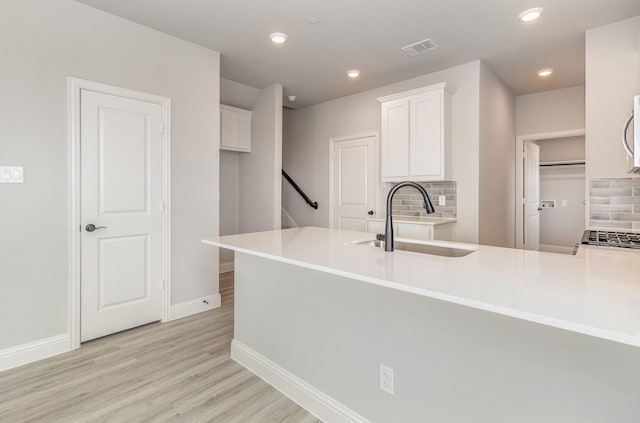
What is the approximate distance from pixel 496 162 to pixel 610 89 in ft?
4.91

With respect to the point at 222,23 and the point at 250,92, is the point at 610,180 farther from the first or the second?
the point at 250,92

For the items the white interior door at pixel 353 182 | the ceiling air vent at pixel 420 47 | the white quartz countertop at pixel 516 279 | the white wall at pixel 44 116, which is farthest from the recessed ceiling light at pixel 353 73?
the white quartz countertop at pixel 516 279

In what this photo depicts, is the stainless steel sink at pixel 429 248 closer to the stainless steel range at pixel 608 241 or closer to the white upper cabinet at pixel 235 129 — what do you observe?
the stainless steel range at pixel 608 241

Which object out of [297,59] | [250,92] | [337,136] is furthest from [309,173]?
[297,59]

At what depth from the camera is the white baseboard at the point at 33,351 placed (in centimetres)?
233

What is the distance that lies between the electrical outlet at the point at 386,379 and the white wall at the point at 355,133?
→ 9.12 ft

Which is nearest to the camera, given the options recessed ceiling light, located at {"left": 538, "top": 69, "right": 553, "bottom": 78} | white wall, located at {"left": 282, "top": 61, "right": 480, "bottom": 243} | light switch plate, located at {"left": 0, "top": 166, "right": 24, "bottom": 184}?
light switch plate, located at {"left": 0, "top": 166, "right": 24, "bottom": 184}

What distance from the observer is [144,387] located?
2117 mm

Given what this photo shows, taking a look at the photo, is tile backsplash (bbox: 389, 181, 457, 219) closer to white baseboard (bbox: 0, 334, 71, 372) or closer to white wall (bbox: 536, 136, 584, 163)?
white wall (bbox: 536, 136, 584, 163)

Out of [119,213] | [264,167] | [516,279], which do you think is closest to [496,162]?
[264,167]

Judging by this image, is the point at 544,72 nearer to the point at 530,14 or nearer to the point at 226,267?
the point at 530,14

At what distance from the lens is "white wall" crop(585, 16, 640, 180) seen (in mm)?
2850

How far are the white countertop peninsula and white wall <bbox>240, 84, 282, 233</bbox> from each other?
235 centimetres

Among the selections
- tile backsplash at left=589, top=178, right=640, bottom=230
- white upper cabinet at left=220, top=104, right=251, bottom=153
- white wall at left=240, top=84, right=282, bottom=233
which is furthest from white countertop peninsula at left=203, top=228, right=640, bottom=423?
white upper cabinet at left=220, top=104, right=251, bottom=153
